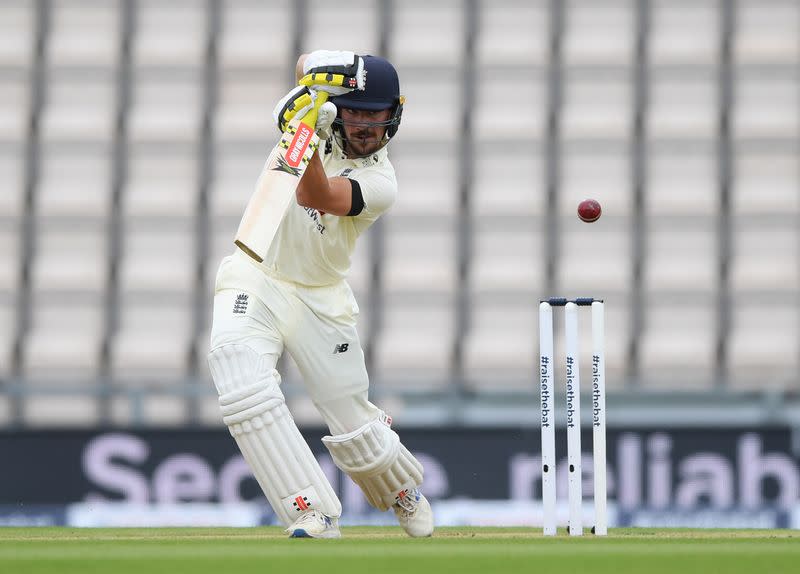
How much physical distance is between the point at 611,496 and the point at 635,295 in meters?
2.30

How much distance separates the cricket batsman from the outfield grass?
0.16 metres

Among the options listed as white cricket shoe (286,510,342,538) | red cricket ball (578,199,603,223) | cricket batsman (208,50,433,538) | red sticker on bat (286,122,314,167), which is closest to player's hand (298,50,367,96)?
cricket batsman (208,50,433,538)

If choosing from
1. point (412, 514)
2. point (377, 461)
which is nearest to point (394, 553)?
point (377, 461)

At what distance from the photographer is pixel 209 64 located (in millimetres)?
9695

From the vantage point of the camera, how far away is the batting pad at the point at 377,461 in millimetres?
4598

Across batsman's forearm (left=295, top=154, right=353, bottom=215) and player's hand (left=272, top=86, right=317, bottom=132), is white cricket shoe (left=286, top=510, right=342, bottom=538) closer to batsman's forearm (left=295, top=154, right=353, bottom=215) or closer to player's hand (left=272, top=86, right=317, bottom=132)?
batsman's forearm (left=295, top=154, right=353, bottom=215)

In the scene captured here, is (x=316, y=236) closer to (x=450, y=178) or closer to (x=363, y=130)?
(x=363, y=130)

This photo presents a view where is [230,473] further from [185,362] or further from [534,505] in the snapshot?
[185,362]

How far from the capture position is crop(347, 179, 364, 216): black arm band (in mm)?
4395

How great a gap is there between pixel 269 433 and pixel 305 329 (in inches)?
14.1

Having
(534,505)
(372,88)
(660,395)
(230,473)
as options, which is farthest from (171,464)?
(372,88)

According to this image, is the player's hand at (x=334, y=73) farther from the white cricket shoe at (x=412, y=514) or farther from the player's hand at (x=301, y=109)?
the white cricket shoe at (x=412, y=514)

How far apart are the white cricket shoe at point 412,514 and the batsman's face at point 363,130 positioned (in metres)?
1.04

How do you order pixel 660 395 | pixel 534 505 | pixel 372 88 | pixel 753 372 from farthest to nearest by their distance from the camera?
pixel 753 372 → pixel 660 395 → pixel 534 505 → pixel 372 88
